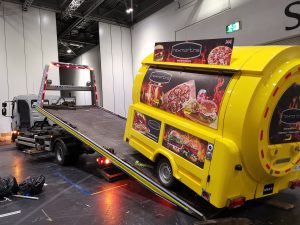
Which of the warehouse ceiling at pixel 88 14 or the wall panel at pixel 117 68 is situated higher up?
the warehouse ceiling at pixel 88 14

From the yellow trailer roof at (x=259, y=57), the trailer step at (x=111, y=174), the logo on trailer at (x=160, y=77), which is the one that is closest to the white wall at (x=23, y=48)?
the trailer step at (x=111, y=174)

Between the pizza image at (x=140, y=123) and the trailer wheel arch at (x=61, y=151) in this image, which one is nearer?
the pizza image at (x=140, y=123)

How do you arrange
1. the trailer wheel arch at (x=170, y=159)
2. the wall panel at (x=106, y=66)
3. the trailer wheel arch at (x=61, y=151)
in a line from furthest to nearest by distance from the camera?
the wall panel at (x=106, y=66) < the trailer wheel arch at (x=61, y=151) < the trailer wheel arch at (x=170, y=159)

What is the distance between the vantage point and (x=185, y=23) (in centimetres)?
1156

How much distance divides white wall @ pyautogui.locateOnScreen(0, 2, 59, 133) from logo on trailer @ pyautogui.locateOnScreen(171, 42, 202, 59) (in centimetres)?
1045

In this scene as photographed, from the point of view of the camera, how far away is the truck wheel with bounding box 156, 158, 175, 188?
4.09 meters

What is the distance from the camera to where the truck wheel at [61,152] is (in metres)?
6.78

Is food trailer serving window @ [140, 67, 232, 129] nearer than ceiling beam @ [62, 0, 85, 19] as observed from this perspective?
Yes

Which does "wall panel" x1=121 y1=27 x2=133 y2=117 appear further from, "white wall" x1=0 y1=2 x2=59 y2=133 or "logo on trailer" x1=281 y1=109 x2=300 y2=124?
"logo on trailer" x1=281 y1=109 x2=300 y2=124

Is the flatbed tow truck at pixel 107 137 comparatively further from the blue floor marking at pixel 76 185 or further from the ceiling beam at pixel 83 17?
the ceiling beam at pixel 83 17

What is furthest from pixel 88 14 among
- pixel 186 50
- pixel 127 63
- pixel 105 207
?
pixel 105 207

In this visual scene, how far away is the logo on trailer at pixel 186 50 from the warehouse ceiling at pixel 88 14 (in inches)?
363

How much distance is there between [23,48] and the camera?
12.5 meters

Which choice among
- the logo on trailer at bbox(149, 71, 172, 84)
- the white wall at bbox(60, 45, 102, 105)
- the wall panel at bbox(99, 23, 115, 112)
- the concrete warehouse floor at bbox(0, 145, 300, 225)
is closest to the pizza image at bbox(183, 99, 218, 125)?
the logo on trailer at bbox(149, 71, 172, 84)
